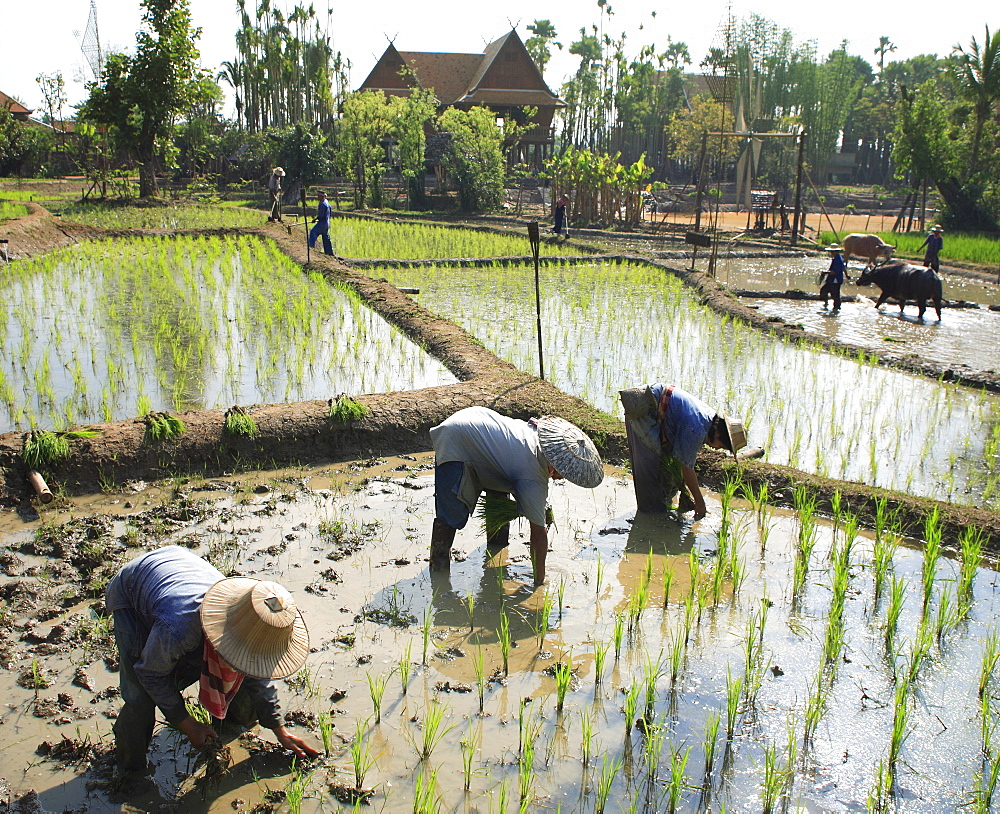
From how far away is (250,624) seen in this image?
7.79 feet

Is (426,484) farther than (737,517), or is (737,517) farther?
(426,484)

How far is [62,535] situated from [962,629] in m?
4.33

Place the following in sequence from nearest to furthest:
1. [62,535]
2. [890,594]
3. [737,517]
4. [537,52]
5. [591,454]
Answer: [591,454] < [890,594] < [62,535] < [737,517] < [537,52]

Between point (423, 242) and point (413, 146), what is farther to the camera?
point (413, 146)

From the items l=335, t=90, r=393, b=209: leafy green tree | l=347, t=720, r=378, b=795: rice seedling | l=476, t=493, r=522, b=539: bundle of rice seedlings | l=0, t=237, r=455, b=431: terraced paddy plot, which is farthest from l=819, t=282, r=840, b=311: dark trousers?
l=335, t=90, r=393, b=209: leafy green tree

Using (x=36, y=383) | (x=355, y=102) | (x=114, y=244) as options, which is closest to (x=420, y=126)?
(x=355, y=102)

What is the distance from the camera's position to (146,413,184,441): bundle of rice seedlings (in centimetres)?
524

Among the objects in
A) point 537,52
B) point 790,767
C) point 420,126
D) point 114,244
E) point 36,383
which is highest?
point 537,52

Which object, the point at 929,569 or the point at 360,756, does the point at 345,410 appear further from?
the point at 929,569

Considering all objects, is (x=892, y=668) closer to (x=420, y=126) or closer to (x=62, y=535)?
(x=62, y=535)

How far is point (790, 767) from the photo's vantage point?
2789 mm

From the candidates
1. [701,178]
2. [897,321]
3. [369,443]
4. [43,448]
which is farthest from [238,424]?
[701,178]

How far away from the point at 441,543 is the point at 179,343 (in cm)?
474

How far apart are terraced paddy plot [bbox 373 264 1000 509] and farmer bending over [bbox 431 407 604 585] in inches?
93.4
